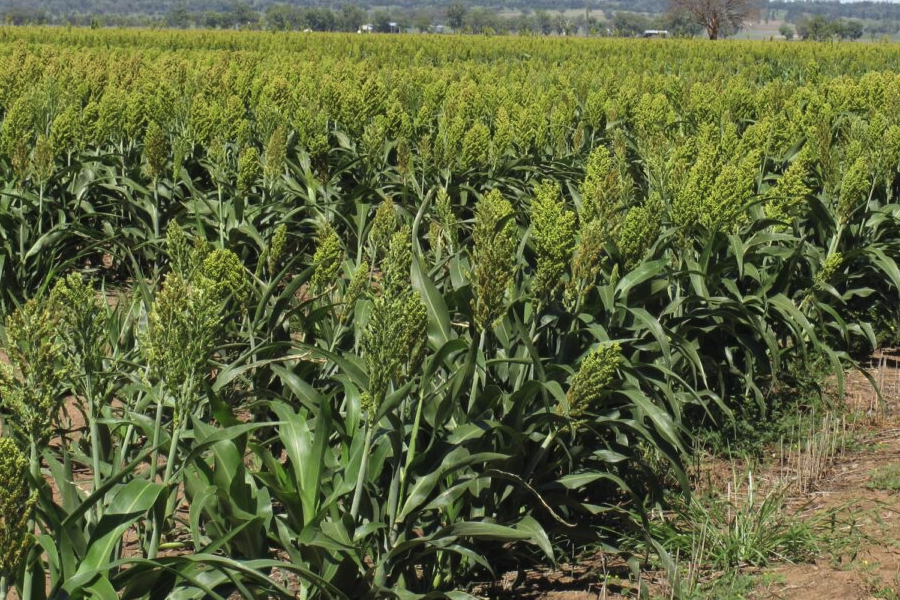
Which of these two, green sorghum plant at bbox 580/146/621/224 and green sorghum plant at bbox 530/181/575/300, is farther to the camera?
green sorghum plant at bbox 580/146/621/224

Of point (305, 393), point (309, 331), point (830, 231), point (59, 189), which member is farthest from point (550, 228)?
point (59, 189)

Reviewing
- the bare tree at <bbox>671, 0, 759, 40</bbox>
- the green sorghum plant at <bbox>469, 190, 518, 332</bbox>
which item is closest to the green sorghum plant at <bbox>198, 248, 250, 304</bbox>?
the green sorghum plant at <bbox>469, 190, 518, 332</bbox>

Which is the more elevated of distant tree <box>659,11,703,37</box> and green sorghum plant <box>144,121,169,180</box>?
distant tree <box>659,11,703,37</box>

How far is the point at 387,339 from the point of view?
8.83ft

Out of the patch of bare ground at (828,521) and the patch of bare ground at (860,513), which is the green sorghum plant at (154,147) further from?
the patch of bare ground at (860,513)

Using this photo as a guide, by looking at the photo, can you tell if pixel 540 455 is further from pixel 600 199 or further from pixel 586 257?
pixel 600 199

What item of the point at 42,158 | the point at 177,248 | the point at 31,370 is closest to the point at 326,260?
A: the point at 177,248

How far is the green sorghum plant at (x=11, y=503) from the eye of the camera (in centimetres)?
207

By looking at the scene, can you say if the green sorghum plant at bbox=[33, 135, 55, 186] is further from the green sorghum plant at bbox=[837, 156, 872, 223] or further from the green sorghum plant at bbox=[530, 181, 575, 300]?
the green sorghum plant at bbox=[837, 156, 872, 223]

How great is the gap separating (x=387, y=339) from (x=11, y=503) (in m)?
0.96

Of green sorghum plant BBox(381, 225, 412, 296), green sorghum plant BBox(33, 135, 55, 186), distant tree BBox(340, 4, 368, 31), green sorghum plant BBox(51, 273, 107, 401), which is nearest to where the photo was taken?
green sorghum plant BBox(51, 273, 107, 401)

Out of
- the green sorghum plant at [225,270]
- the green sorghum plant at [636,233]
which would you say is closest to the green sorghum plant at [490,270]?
the green sorghum plant at [225,270]

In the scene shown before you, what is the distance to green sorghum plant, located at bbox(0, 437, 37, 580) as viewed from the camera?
207 centimetres

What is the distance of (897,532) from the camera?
4.20m
